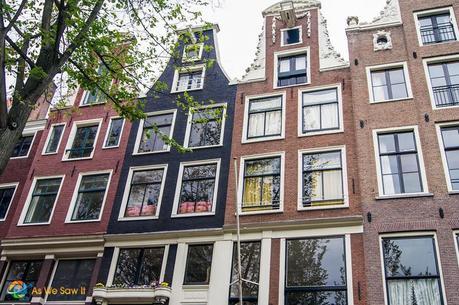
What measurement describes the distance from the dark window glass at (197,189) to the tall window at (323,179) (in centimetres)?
386

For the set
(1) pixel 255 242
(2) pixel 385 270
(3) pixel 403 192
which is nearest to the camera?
(2) pixel 385 270

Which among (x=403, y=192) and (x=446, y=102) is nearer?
(x=403, y=192)

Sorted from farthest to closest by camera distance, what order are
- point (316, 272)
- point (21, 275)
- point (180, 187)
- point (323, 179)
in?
point (21, 275) < point (180, 187) < point (323, 179) < point (316, 272)

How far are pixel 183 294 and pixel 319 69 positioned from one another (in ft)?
35.6

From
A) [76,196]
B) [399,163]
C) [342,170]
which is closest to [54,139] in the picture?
[76,196]

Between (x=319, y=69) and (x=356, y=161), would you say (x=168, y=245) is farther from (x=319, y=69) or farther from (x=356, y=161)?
(x=319, y=69)

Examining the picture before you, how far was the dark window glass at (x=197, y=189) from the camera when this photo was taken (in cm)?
1806

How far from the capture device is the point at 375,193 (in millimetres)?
15492

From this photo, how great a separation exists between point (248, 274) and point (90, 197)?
341 inches

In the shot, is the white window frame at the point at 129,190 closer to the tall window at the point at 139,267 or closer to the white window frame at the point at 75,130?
the tall window at the point at 139,267

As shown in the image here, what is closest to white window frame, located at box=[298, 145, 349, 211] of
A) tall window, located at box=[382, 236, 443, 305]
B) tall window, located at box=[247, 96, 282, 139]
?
tall window, located at box=[247, 96, 282, 139]

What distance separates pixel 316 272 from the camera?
15.0 metres

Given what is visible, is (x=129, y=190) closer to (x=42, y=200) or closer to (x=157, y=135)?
(x=157, y=135)

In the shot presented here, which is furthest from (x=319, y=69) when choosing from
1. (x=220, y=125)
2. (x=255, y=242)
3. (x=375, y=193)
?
(x=255, y=242)
